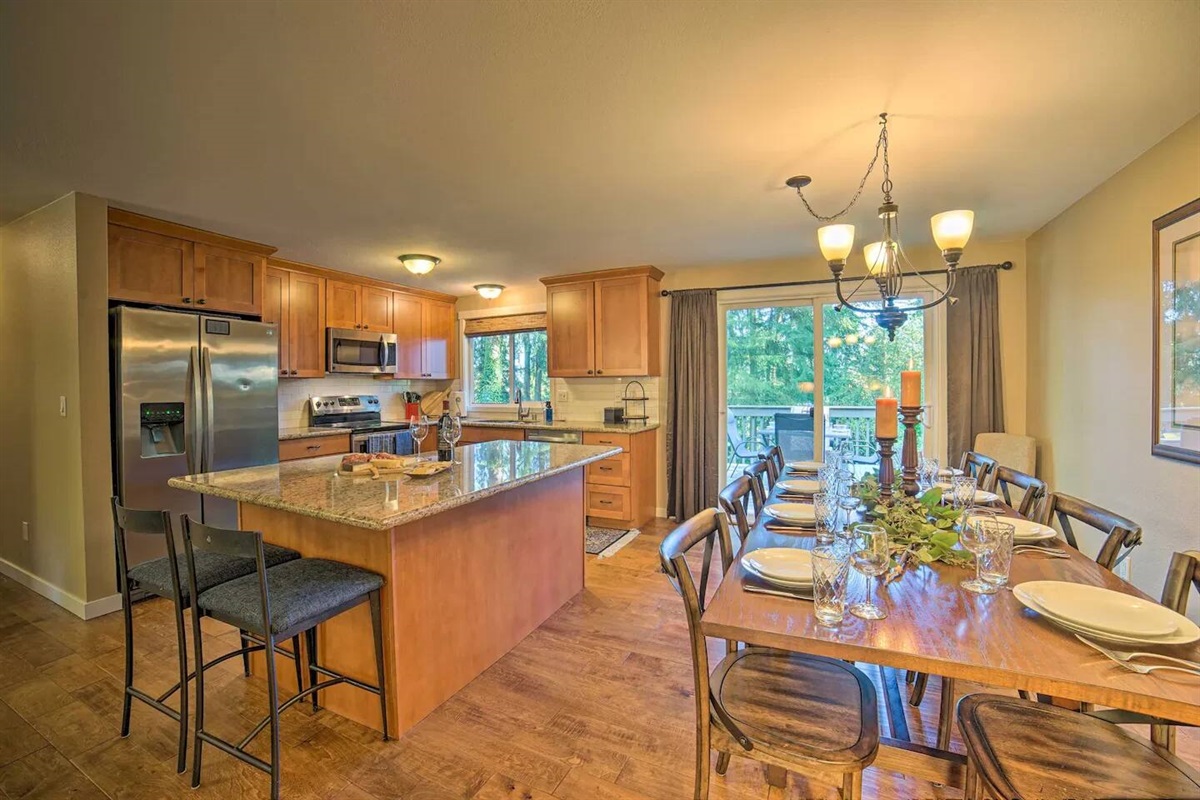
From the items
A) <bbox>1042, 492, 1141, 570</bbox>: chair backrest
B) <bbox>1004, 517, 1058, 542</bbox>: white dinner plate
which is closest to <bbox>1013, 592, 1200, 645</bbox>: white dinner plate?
<bbox>1042, 492, 1141, 570</bbox>: chair backrest

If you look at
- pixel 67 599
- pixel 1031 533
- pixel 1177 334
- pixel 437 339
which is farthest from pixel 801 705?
pixel 437 339

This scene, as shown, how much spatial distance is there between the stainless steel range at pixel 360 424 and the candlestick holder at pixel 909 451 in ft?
13.0

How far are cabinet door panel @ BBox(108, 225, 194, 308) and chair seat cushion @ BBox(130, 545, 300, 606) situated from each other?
2.14m

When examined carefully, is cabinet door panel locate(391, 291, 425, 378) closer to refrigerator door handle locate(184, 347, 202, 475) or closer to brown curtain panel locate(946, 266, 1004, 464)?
refrigerator door handle locate(184, 347, 202, 475)

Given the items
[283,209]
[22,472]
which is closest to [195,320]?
[283,209]

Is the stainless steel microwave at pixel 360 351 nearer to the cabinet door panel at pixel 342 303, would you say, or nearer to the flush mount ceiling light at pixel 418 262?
the cabinet door panel at pixel 342 303

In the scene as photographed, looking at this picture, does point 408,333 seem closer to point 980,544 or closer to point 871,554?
point 871,554

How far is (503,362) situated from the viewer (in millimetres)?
6102

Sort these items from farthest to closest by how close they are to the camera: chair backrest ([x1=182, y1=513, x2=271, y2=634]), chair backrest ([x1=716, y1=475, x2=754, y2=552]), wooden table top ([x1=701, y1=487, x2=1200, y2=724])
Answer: chair backrest ([x1=716, y1=475, x2=754, y2=552]) → chair backrest ([x1=182, y1=513, x2=271, y2=634]) → wooden table top ([x1=701, y1=487, x2=1200, y2=724])

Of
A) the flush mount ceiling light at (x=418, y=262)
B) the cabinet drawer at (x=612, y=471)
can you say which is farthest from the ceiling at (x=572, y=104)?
the cabinet drawer at (x=612, y=471)

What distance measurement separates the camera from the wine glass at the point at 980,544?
1377mm

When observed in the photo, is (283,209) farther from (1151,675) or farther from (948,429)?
(948,429)

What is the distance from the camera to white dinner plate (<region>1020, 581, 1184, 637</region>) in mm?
1113

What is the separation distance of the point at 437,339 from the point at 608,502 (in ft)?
9.43
